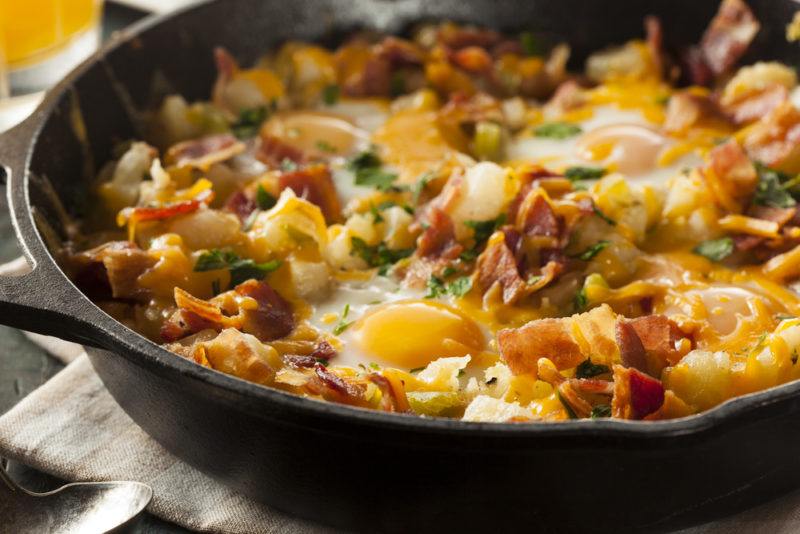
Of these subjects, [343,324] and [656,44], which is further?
[656,44]

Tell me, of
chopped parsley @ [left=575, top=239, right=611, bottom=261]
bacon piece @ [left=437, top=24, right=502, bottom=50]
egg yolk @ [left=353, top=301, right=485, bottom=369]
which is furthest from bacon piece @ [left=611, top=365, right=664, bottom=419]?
bacon piece @ [left=437, top=24, right=502, bottom=50]

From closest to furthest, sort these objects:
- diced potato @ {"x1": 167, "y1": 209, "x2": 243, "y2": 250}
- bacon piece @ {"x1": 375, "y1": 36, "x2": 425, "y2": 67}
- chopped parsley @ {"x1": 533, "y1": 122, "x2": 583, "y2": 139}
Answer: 1. diced potato @ {"x1": 167, "y1": 209, "x2": 243, "y2": 250}
2. chopped parsley @ {"x1": 533, "y1": 122, "x2": 583, "y2": 139}
3. bacon piece @ {"x1": 375, "y1": 36, "x2": 425, "y2": 67}

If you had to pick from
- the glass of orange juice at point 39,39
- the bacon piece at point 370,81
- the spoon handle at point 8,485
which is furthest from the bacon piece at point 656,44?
the spoon handle at point 8,485

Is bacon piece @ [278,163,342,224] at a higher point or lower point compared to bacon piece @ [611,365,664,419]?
lower

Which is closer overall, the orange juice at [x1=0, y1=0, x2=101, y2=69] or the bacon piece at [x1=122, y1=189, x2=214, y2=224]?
the bacon piece at [x1=122, y1=189, x2=214, y2=224]

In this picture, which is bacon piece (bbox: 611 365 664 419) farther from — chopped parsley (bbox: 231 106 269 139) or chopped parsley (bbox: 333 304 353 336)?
chopped parsley (bbox: 231 106 269 139)

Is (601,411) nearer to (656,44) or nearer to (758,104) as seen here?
(758,104)

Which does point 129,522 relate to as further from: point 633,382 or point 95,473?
point 633,382

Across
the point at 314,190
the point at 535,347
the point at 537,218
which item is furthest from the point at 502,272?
the point at 314,190
